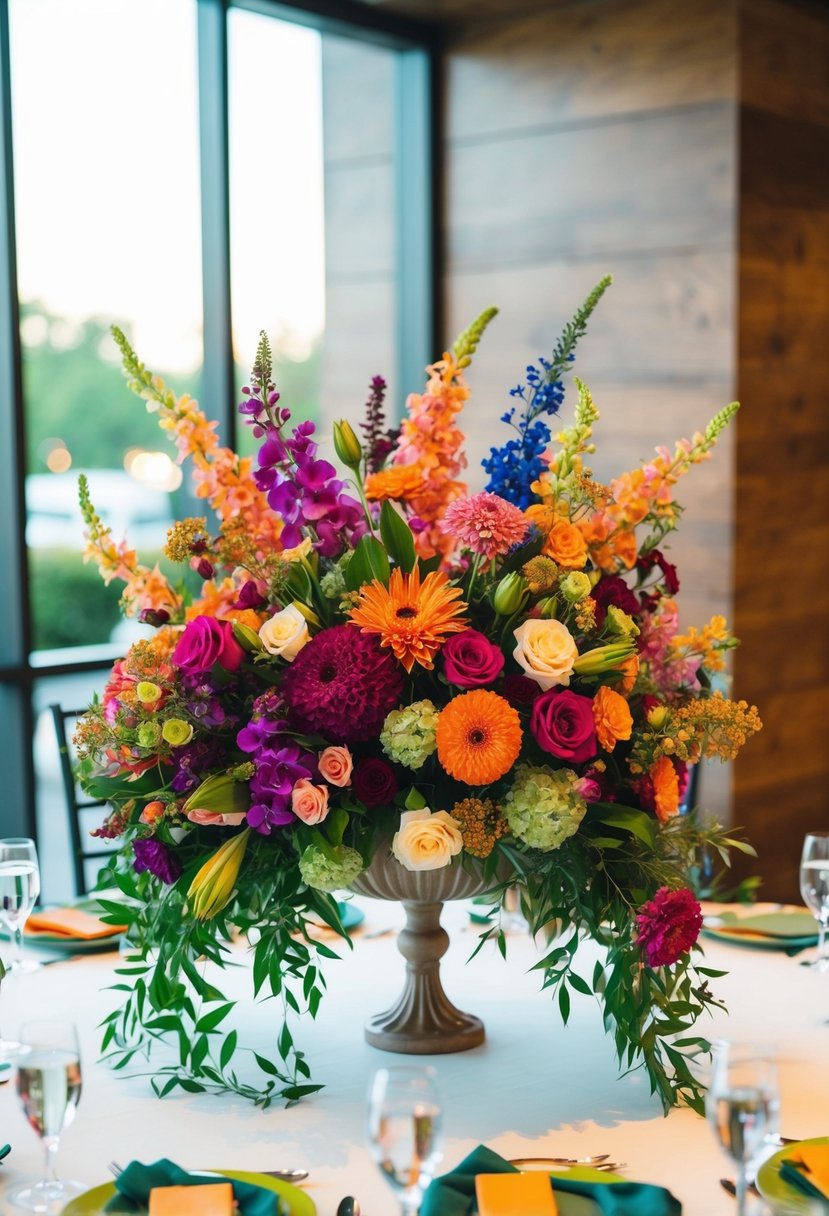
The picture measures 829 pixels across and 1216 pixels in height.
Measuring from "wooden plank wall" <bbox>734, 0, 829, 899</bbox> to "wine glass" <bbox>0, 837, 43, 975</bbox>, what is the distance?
2.24m

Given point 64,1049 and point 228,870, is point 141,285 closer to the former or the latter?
point 228,870

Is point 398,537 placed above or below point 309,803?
above

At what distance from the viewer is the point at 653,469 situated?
1.63 meters

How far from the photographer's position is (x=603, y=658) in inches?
57.4

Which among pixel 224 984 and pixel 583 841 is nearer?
pixel 583 841

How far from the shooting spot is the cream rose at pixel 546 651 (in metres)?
1.43

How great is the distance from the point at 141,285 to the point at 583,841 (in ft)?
8.62

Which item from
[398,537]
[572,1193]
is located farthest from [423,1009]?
[398,537]

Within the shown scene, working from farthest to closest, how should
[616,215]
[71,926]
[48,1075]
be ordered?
[616,215] → [71,926] → [48,1075]

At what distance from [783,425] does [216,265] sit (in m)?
1.42

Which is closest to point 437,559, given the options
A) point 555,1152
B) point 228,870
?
point 228,870

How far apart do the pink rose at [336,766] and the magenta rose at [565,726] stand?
180 millimetres

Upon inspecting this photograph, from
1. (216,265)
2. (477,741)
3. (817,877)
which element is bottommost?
(817,877)

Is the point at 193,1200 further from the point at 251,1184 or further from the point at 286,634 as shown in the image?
the point at 286,634
